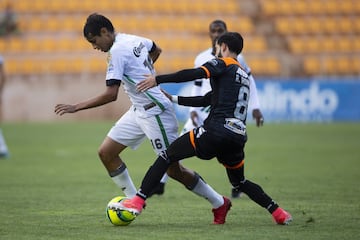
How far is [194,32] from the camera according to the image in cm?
3081

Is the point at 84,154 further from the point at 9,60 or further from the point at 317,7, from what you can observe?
the point at 317,7

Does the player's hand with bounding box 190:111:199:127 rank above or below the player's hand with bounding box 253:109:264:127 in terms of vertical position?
below

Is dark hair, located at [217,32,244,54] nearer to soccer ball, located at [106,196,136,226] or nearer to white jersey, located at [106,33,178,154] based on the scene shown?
white jersey, located at [106,33,178,154]

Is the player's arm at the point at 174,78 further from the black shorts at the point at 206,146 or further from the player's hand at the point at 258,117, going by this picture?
the player's hand at the point at 258,117

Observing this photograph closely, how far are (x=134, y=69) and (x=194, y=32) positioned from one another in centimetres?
2255

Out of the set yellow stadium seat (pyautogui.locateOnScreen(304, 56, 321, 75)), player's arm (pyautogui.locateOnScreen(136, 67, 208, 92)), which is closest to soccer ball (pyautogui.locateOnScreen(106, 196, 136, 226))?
player's arm (pyautogui.locateOnScreen(136, 67, 208, 92))

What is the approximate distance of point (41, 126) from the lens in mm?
26078

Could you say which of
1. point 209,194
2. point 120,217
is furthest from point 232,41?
point 120,217

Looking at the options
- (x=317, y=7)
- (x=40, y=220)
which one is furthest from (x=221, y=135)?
(x=317, y=7)

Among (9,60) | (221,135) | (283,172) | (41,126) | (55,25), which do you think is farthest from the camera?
(55,25)

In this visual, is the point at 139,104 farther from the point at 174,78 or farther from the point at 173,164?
the point at 174,78

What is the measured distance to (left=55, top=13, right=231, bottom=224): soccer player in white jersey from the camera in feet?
27.0

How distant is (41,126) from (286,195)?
641 inches

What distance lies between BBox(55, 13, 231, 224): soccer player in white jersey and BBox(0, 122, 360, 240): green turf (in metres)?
0.43
